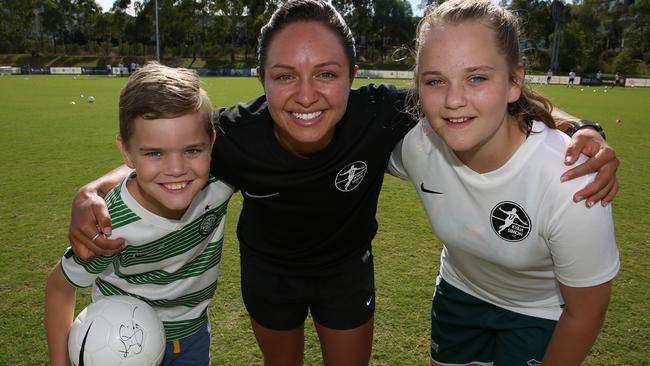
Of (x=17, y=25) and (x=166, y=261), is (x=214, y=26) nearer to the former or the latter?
(x=17, y=25)

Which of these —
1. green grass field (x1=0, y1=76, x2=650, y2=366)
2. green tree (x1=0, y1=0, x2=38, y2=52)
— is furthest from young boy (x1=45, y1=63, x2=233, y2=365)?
green tree (x1=0, y1=0, x2=38, y2=52)

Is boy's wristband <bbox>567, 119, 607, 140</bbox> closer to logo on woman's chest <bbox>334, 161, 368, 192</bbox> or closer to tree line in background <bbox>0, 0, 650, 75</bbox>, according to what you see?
logo on woman's chest <bbox>334, 161, 368, 192</bbox>

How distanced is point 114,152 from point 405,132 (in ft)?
31.1

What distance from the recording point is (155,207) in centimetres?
263

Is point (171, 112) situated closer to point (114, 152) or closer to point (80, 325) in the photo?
point (80, 325)

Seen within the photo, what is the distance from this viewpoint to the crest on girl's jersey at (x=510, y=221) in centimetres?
221

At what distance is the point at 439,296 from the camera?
2.98 meters

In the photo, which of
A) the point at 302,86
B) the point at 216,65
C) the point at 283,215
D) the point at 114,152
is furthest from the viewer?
the point at 216,65

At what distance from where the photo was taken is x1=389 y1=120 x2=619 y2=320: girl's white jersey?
2020 millimetres

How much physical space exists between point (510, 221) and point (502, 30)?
0.89m

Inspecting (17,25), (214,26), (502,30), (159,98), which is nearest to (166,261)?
(159,98)

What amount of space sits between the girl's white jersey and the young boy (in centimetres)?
124

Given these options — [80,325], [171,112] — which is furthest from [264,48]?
[80,325]

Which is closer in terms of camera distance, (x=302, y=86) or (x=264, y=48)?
(x=302, y=86)
